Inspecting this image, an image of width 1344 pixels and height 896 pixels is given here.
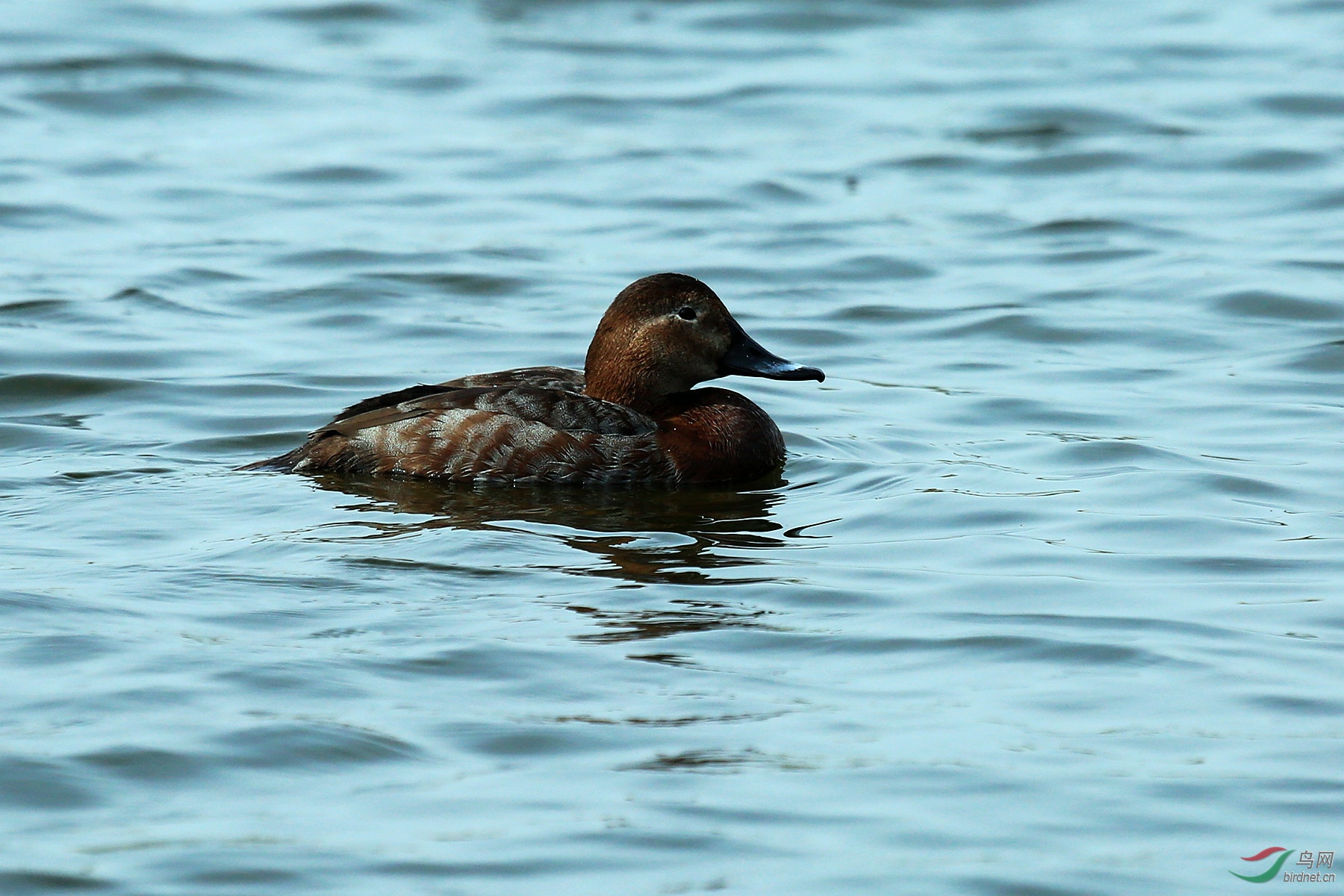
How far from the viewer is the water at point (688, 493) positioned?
4.55m

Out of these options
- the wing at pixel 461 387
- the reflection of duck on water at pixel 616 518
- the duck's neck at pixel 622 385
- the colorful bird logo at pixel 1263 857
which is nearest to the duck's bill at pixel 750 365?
the duck's neck at pixel 622 385

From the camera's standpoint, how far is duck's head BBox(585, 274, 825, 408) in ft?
26.2

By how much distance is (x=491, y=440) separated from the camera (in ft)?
24.9

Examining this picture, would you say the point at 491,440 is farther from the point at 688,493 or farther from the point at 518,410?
the point at 688,493

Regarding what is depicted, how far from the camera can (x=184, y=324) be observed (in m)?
10.6

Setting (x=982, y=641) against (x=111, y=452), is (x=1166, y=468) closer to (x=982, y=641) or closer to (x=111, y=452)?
(x=982, y=641)

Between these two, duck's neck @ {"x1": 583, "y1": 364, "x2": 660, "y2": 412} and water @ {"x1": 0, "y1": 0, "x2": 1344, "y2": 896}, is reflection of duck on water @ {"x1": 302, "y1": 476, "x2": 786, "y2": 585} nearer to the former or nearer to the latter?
water @ {"x1": 0, "y1": 0, "x2": 1344, "y2": 896}

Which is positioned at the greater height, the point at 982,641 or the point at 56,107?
the point at 56,107

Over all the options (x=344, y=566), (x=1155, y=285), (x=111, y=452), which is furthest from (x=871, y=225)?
(x=344, y=566)

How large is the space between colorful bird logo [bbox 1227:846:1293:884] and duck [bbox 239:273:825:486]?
12.0ft

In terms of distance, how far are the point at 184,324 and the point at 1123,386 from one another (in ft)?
15.7

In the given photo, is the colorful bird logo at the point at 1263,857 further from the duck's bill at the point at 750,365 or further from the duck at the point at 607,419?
the duck's bill at the point at 750,365

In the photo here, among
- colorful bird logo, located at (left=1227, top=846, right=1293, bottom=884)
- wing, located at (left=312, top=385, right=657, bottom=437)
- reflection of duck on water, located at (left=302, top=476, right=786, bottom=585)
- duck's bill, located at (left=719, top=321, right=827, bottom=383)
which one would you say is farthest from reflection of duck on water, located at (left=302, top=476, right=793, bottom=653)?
colorful bird logo, located at (left=1227, top=846, right=1293, bottom=884)

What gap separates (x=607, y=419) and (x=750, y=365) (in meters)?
0.76
